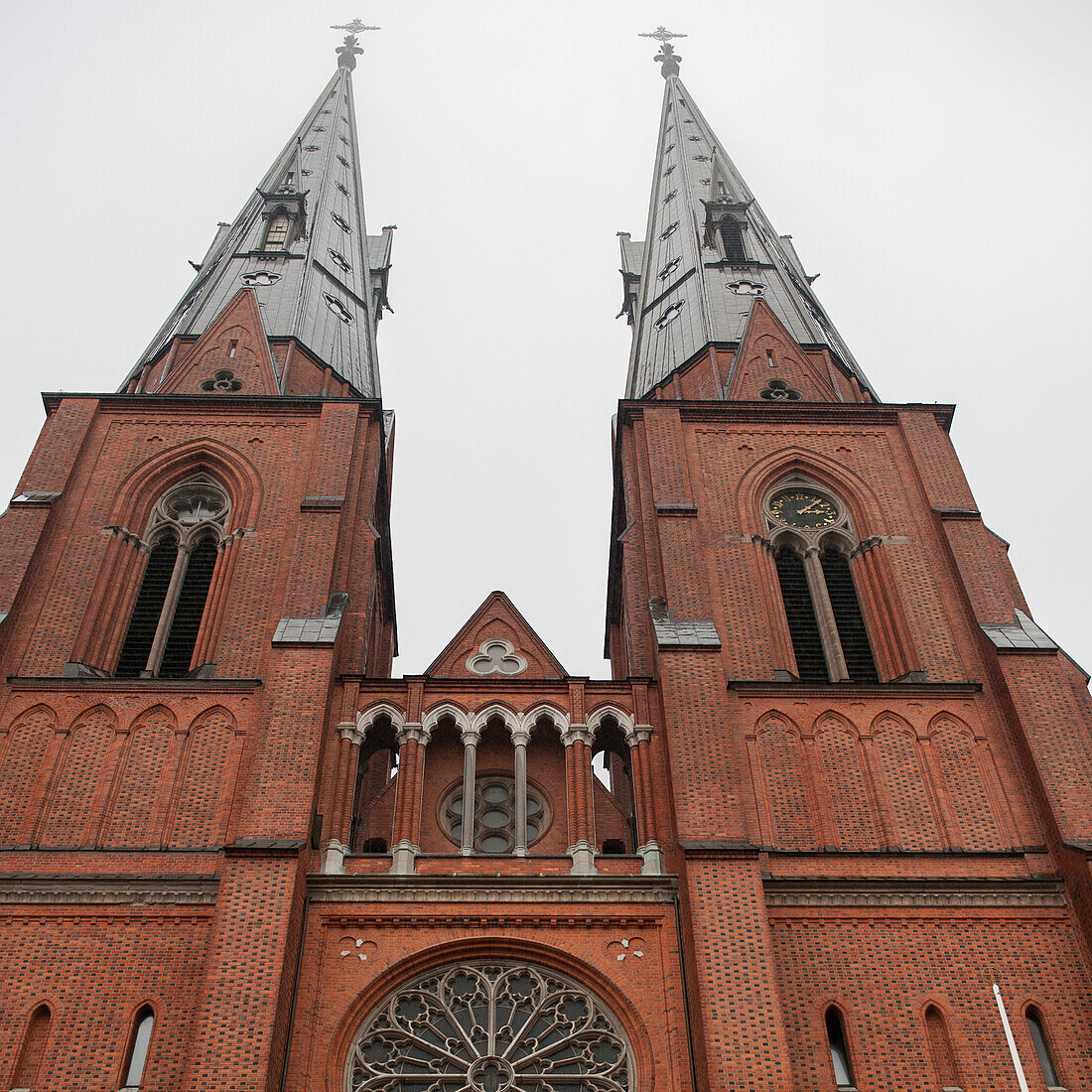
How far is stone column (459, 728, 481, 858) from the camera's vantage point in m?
18.4

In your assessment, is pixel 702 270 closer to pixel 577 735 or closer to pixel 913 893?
pixel 577 735

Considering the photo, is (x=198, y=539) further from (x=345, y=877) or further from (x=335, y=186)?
(x=335, y=186)

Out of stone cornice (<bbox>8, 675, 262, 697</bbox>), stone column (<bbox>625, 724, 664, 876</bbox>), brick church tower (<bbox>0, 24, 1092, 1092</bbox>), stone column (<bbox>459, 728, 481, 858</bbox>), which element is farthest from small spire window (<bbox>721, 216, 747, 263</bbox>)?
stone cornice (<bbox>8, 675, 262, 697</bbox>)

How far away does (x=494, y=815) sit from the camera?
19453mm

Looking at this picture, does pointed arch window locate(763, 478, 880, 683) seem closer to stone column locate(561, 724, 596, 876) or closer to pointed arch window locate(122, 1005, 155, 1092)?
stone column locate(561, 724, 596, 876)

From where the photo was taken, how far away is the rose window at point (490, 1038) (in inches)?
631

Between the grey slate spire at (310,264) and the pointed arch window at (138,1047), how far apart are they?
669 inches

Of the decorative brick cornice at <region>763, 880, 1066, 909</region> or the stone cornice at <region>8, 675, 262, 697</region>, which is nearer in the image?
the decorative brick cornice at <region>763, 880, 1066, 909</region>

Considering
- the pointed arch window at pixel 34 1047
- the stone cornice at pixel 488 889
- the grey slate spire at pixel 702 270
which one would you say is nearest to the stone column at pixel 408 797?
the stone cornice at pixel 488 889

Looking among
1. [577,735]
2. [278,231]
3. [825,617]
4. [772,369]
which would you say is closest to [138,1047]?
[577,735]

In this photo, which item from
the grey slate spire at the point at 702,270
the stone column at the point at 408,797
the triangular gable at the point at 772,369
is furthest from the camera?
the grey slate spire at the point at 702,270

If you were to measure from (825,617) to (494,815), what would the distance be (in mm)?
7107

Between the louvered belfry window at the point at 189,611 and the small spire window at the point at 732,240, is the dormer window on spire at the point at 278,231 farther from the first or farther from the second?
the louvered belfry window at the point at 189,611

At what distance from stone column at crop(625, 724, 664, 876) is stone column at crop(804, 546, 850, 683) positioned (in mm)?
3715
